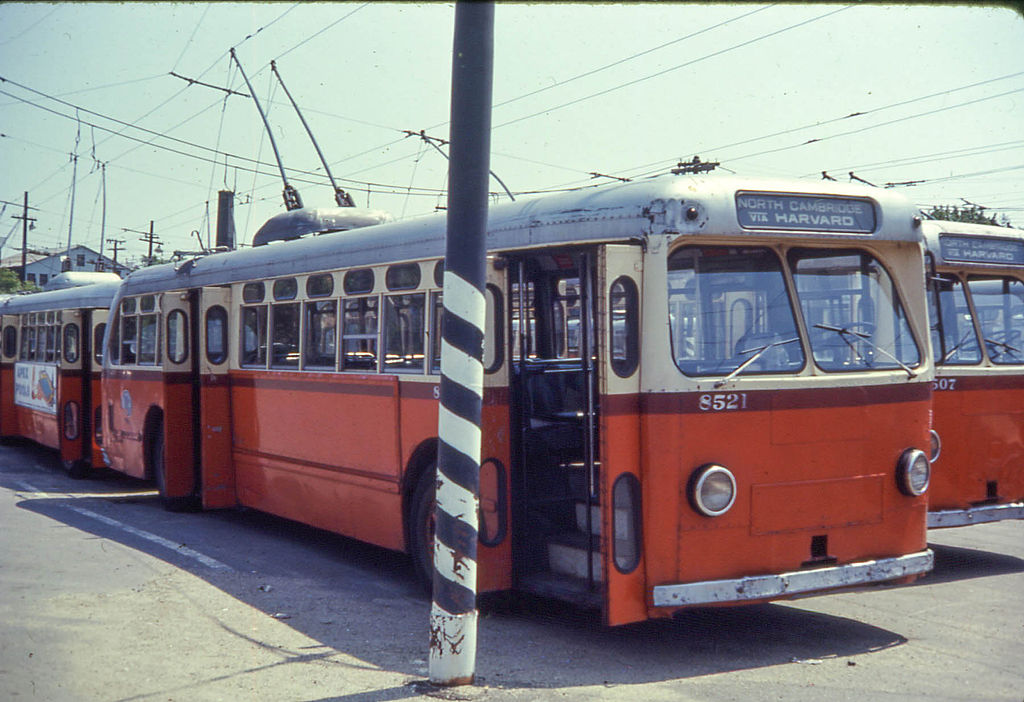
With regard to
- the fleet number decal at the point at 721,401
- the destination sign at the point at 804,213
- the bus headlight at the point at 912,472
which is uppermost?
the destination sign at the point at 804,213

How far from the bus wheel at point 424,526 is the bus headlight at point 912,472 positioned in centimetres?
313

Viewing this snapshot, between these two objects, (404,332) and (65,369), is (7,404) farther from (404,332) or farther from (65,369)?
(404,332)

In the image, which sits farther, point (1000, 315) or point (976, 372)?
point (1000, 315)

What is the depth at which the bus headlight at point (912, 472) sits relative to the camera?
6.85 metres

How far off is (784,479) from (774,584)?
0.61 metres

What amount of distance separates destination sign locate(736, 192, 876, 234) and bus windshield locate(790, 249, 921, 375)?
19cm

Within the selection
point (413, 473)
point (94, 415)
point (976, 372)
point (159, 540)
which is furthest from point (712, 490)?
point (94, 415)

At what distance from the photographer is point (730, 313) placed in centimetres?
647

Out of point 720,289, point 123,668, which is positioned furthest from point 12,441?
point 720,289

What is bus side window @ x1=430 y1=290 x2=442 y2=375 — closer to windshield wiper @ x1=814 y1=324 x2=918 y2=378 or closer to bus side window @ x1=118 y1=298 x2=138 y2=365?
windshield wiper @ x1=814 y1=324 x2=918 y2=378

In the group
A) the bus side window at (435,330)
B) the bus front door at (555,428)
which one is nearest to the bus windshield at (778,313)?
the bus front door at (555,428)

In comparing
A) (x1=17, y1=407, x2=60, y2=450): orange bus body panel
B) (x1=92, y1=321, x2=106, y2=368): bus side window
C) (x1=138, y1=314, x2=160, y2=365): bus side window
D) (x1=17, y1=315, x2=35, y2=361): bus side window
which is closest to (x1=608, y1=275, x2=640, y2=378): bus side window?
(x1=138, y1=314, x2=160, y2=365): bus side window

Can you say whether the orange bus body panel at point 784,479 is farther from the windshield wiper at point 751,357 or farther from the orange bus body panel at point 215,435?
the orange bus body panel at point 215,435

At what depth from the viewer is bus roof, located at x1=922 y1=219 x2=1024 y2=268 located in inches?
377
